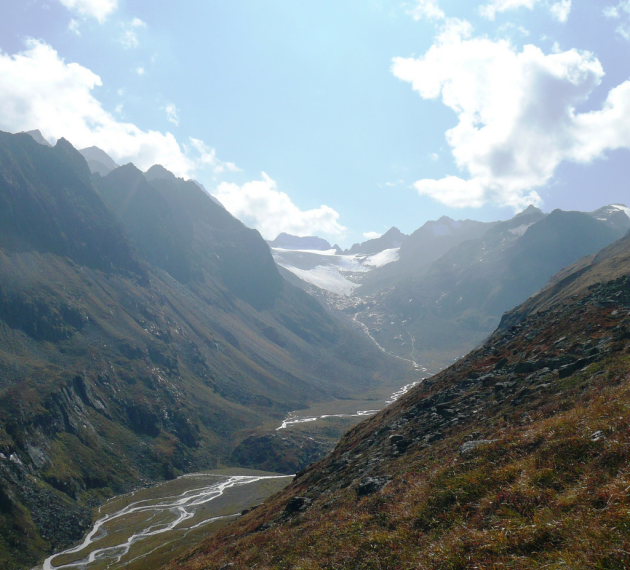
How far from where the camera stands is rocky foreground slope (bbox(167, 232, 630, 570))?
43.5 ft

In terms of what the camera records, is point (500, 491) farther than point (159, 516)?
No

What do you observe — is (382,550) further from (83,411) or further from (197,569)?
(83,411)

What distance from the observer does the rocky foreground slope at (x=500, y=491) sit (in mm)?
13273

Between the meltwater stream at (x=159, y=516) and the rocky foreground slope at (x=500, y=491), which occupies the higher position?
the rocky foreground slope at (x=500, y=491)

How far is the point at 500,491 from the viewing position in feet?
57.4

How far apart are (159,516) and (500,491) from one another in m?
145

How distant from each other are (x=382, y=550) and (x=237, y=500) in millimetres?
146102

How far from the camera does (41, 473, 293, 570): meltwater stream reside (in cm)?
10024

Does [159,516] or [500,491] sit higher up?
[500,491]

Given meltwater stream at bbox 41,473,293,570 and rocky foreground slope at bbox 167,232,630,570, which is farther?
meltwater stream at bbox 41,473,293,570

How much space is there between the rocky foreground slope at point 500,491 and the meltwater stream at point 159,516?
6427 cm

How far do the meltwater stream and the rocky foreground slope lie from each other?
64.3 m

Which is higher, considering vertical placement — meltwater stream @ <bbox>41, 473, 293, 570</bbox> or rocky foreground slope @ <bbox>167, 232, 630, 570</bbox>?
rocky foreground slope @ <bbox>167, 232, 630, 570</bbox>

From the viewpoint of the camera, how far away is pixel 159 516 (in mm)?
135750
